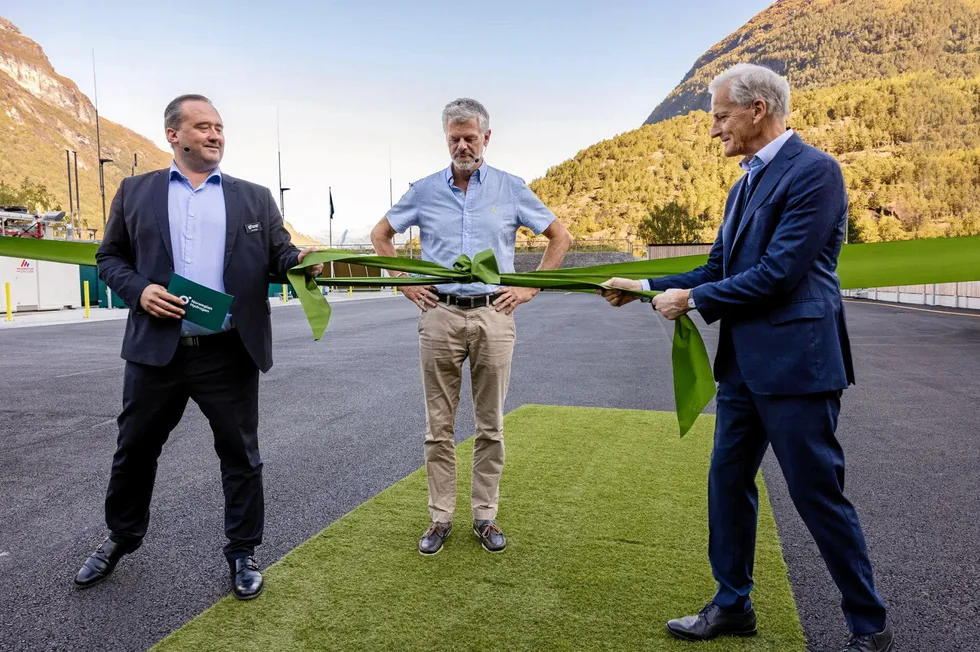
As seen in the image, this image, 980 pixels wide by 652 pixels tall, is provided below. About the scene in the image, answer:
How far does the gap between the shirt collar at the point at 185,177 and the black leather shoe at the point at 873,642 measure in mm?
2958

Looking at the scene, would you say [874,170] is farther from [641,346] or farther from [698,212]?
[641,346]

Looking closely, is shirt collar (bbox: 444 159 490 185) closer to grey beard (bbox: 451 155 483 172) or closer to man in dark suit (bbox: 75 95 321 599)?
grey beard (bbox: 451 155 483 172)

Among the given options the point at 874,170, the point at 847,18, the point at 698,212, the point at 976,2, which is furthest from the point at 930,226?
the point at 847,18

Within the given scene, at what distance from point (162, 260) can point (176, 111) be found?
1.98 ft

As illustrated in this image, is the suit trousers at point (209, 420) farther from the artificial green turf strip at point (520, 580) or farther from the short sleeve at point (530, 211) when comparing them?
the short sleeve at point (530, 211)

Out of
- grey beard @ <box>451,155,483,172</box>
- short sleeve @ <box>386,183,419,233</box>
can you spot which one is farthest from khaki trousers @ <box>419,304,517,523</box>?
grey beard @ <box>451,155,483,172</box>

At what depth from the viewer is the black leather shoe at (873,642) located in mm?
2164

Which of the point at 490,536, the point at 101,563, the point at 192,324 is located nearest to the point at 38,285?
the point at 101,563

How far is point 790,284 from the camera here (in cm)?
208

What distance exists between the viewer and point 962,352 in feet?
35.1

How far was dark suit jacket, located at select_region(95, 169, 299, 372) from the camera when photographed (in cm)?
271

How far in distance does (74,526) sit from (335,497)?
1.35 m

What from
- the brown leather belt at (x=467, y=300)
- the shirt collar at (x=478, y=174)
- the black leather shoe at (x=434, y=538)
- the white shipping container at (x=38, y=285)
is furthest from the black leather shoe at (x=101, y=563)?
the white shipping container at (x=38, y=285)

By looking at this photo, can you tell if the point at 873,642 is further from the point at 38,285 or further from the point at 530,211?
the point at 38,285
